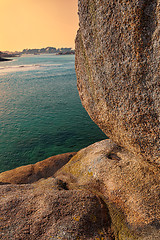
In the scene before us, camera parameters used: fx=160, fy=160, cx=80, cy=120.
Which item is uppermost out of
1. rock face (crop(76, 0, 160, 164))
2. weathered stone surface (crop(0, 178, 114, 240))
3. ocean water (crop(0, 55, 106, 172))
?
rock face (crop(76, 0, 160, 164))

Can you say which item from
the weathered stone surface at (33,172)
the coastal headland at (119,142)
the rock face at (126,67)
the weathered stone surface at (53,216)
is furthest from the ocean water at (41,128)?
the rock face at (126,67)

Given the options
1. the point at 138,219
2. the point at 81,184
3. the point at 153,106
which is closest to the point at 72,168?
the point at 81,184

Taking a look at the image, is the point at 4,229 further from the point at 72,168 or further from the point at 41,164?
the point at 41,164

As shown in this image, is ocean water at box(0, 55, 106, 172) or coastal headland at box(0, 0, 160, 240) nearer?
coastal headland at box(0, 0, 160, 240)

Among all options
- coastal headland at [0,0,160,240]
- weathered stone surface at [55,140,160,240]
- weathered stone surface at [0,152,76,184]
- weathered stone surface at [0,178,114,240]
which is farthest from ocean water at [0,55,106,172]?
weathered stone surface at [0,178,114,240]

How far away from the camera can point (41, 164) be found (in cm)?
1310

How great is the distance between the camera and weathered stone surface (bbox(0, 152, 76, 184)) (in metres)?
11.3

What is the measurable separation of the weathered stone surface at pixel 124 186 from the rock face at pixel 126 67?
4.53 ft

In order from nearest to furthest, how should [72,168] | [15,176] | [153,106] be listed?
[153,106] < [72,168] < [15,176]

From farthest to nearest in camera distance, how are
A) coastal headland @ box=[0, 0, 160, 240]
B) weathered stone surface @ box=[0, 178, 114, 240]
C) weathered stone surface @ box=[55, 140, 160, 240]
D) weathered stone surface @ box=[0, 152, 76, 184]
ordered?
1. weathered stone surface @ box=[0, 152, 76, 184]
2. weathered stone surface @ box=[55, 140, 160, 240]
3. weathered stone surface @ box=[0, 178, 114, 240]
4. coastal headland @ box=[0, 0, 160, 240]

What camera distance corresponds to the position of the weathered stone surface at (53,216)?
568cm

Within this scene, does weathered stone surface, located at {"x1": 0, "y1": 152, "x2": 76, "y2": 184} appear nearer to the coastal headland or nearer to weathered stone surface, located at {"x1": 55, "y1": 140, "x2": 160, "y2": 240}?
weathered stone surface, located at {"x1": 55, "y1": 140, "x2": 160, "y2": 240}

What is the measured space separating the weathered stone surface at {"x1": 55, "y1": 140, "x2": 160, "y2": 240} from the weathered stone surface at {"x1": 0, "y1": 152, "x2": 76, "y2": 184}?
2.72 metres

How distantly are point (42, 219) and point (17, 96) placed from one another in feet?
116
